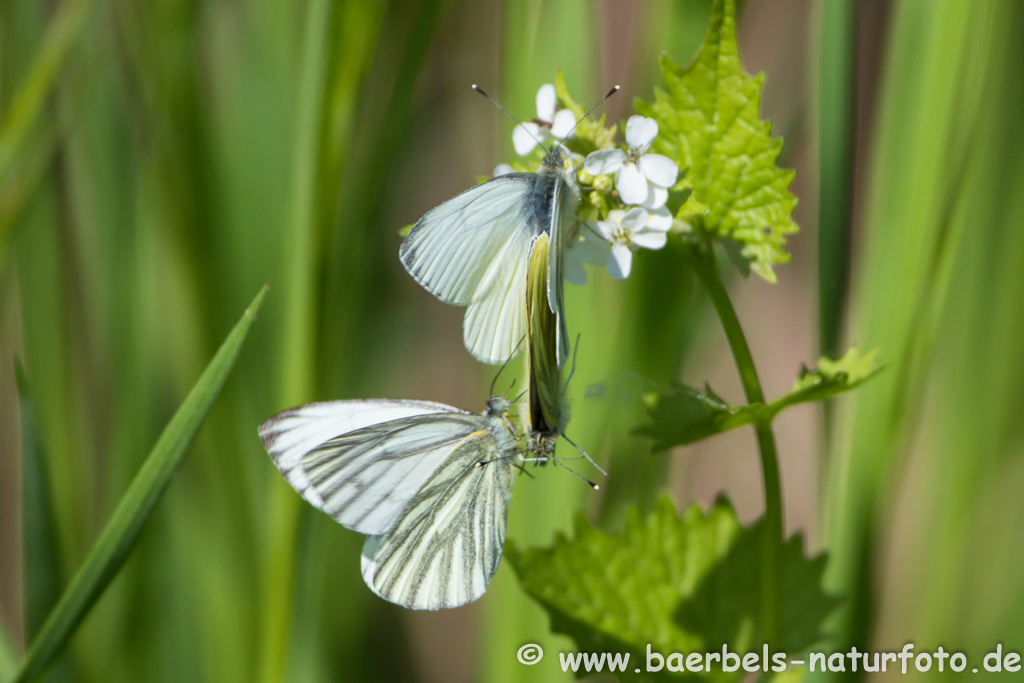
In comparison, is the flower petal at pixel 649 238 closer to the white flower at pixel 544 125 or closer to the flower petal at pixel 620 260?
the flower petal at pixel 620 260

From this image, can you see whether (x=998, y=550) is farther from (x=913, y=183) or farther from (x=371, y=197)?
(x=371, y=197)

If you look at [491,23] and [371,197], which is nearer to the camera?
[371,197]

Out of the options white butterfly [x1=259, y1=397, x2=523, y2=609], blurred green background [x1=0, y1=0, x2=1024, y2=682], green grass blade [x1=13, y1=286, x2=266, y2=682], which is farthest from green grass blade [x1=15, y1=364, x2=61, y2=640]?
white butterfly [x1=259, y1=397, x2=523, y2=609]

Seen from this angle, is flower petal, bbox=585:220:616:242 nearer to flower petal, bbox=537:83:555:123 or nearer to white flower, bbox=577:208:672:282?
white flower, bbox=577:208:672:282

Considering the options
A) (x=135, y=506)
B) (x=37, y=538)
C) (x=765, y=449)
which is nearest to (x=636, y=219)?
(x=765, y=449)

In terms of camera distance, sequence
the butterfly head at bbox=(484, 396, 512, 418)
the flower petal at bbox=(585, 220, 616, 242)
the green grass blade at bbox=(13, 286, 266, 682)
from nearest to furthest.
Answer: the green grass blade at bbox=(13, 286, 266, 682) → the flower petal at bbox=(585, 220, 616, 242) → the butterfly head at bbox=(484, 396, 512, 418)

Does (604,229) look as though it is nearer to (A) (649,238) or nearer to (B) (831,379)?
(A) (649,238)

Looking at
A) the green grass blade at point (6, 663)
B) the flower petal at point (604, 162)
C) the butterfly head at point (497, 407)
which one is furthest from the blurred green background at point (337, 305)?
the flower petal at point (604, 162)

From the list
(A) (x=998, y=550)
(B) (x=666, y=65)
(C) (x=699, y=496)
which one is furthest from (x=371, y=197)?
(C) (x=699, y=496)
